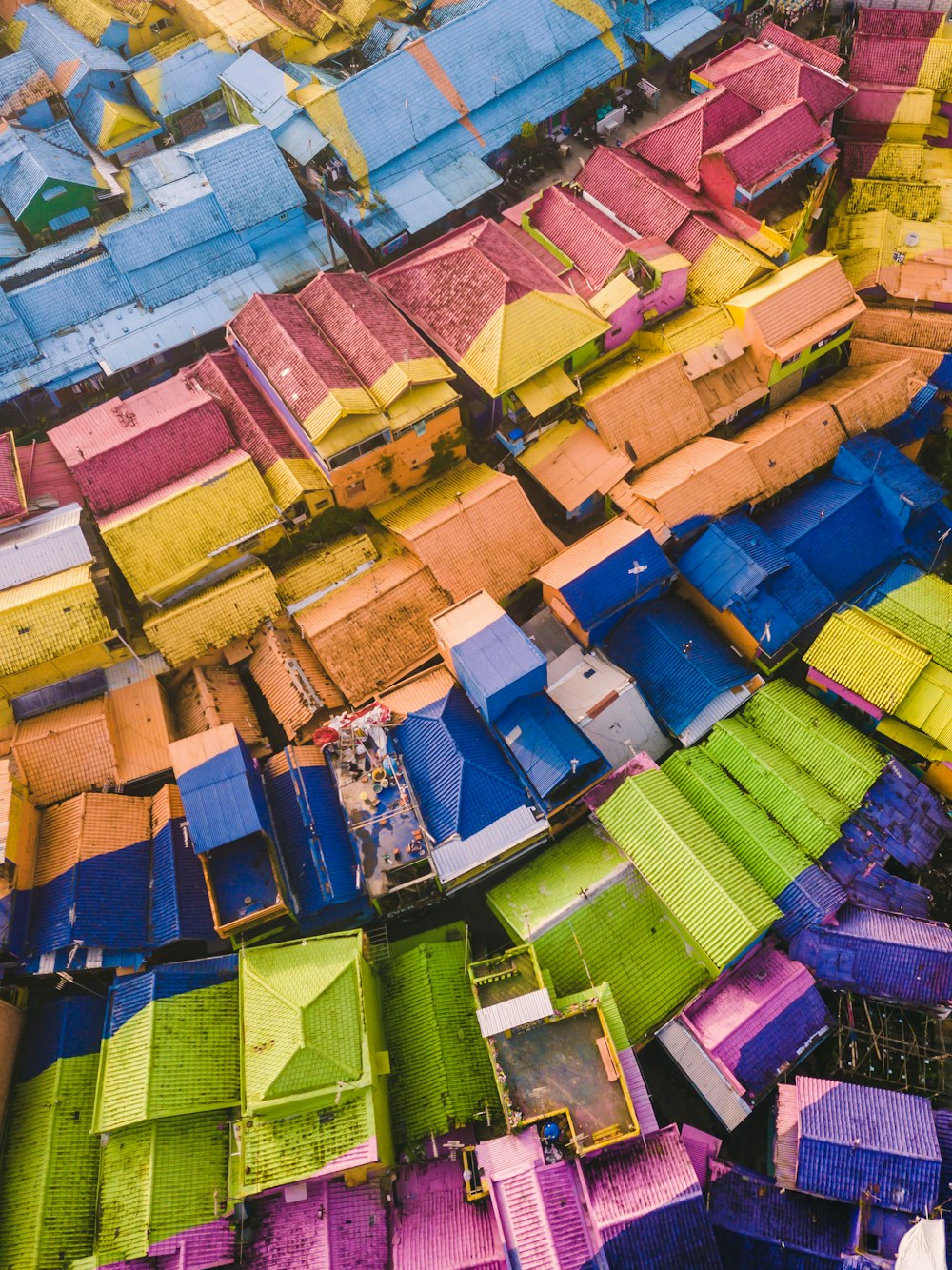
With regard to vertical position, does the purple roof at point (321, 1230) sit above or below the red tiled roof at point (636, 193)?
below

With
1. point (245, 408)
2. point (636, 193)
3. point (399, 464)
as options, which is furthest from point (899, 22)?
point (245, 408)

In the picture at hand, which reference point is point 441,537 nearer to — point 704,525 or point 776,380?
point 704,525

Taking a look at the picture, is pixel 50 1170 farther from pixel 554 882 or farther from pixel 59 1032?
pixel 554 882

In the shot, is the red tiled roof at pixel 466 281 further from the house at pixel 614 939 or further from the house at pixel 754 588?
the house at pixel 614 939

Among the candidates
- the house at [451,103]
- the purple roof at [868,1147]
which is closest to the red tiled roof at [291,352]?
the house at [451,103]

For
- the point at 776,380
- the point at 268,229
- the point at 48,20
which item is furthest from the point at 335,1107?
the point at 48,20

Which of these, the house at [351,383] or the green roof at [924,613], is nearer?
the green roof at [924,613]

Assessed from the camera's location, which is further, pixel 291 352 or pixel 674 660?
pixel 291 352
